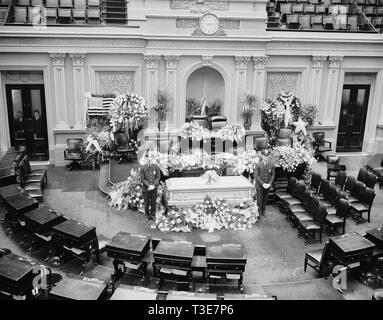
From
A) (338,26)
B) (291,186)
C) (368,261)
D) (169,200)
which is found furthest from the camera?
(338,26)

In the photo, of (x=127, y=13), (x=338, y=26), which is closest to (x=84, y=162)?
(x=127, y=13)

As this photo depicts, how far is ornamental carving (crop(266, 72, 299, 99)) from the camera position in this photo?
53.0ft

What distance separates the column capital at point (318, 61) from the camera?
15.9m

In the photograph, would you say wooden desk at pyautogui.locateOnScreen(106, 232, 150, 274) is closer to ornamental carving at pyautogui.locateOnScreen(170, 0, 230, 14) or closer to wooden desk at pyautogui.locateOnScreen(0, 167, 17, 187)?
wooden desk at pyautogui.locateOnScreen(0, 167, 17, 187)

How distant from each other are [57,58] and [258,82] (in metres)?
6.85

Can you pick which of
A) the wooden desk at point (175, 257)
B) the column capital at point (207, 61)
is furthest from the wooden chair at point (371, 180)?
the wooden desk at point (175, 257)

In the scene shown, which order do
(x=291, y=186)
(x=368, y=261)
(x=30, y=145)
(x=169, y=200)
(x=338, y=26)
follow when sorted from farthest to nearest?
1. (x=338, y=26)
2. (x=30, y=145)
3. (x=291, y=186)
4. (x=169, y=200)
5. (x=368, y=261)

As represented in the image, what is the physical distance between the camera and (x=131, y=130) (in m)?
14.9

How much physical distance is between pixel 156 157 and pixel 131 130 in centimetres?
413

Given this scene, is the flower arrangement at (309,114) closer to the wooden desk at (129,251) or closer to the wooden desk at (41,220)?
the wooden desk at (129,251)

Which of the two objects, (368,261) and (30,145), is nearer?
(368,261)

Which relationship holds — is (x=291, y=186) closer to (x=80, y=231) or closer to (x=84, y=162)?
(x=80, y=231)

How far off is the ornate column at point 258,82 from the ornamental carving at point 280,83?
534 mm

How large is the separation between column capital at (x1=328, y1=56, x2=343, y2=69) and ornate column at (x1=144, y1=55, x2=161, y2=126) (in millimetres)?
6301
